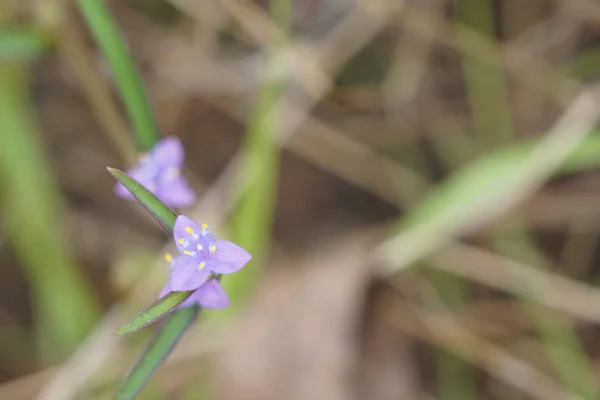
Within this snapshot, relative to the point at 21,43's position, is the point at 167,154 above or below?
below

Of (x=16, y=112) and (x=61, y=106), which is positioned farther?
(x=61, y=106)

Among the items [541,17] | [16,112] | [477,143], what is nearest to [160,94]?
[16,112]

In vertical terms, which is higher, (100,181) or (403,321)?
(100,181)

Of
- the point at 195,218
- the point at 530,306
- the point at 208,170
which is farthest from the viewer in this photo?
the point at 208,170

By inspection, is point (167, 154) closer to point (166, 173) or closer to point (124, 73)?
point (166, 173)

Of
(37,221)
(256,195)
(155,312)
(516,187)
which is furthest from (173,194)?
(516,187)

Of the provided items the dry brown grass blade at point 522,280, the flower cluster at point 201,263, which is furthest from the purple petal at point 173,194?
the dry brown grass blade at point 522,280

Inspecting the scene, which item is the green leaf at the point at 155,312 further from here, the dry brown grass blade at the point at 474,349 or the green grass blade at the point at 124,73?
the dry brown grass blade at the point at 474,349

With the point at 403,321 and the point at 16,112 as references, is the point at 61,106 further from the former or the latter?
the point at 403,321
